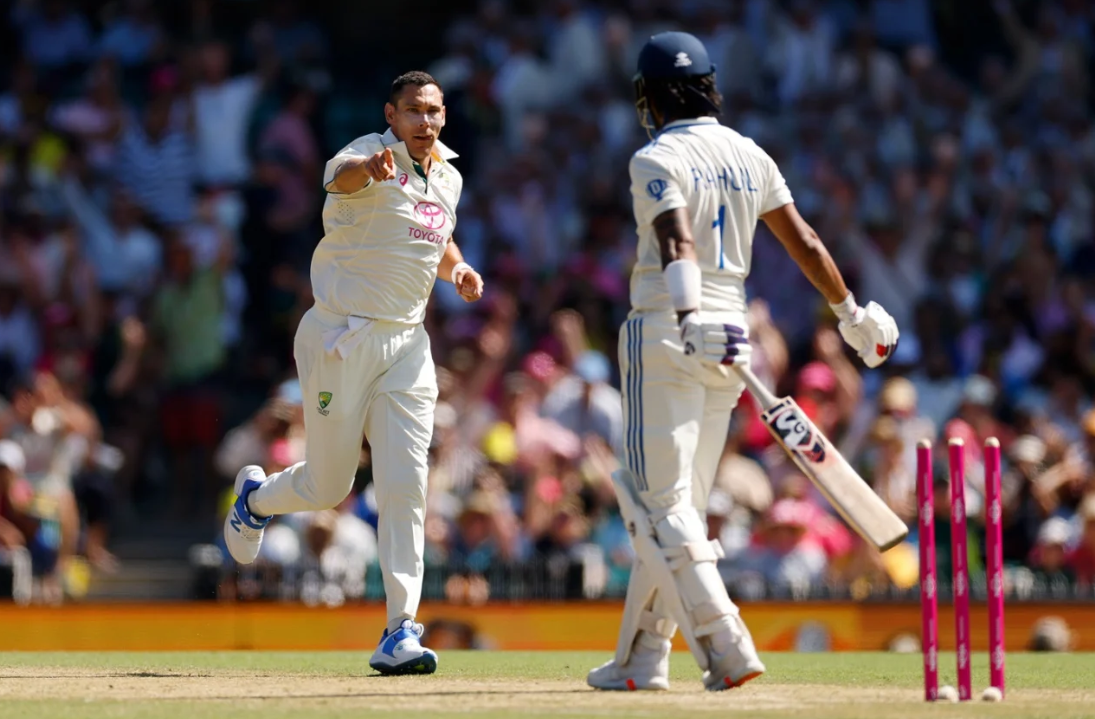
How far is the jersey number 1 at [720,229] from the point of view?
23.2 ft

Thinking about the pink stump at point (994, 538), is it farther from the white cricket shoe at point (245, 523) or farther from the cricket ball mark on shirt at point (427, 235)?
the white cricket shoe at point (245, 523)

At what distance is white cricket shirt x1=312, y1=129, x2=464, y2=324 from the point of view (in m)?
8.10

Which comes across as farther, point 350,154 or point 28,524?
point 28,524

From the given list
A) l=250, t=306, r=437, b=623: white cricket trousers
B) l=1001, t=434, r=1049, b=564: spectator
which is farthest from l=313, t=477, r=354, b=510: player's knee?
l=1001, t=434, r=1049, b=564: spectator

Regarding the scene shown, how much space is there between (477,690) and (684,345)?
1646 millimetres

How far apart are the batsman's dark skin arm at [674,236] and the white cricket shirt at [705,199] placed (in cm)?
4

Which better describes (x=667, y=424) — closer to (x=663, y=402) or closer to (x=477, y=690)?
(x=663, y=402)

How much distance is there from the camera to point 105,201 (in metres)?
16.5

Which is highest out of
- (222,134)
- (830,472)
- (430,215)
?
(222,134)

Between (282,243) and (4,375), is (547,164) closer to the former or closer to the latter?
(282,243)

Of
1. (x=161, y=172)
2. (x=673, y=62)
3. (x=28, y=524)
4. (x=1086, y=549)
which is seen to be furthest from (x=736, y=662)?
(x=161, y=172)

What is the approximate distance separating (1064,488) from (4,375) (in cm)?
828

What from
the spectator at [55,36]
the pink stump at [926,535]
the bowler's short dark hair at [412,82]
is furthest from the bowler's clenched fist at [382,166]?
the spectator at [55,36]

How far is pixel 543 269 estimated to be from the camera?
15.9 meters
